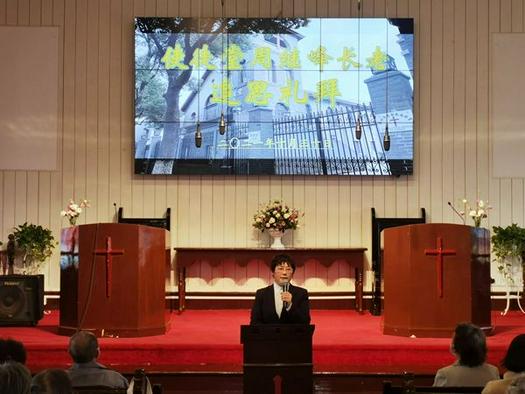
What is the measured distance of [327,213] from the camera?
35.7ft

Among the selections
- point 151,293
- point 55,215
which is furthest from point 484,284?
point 55,215

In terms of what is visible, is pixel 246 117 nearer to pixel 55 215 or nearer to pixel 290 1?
pixel 290 1

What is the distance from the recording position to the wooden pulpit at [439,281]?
7.63m

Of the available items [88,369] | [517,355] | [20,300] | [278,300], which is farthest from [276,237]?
[517,355]

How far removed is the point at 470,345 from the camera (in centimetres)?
449

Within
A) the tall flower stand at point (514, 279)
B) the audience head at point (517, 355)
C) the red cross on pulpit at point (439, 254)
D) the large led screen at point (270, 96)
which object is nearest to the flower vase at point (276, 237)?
the large led screen at point (270, 96)

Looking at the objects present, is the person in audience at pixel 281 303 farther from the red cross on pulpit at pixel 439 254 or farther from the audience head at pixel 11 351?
the audience head at pixel 11 351

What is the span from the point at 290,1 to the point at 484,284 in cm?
465

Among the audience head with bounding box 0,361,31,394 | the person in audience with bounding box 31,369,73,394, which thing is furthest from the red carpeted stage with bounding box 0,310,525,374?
the audience head with bounding box 0,361,31,394

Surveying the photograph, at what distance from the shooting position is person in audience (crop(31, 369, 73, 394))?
3406 mm

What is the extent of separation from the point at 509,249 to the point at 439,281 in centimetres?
303

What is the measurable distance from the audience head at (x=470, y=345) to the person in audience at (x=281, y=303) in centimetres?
197

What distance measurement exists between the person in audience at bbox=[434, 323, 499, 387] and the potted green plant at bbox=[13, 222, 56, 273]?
6.80 metres

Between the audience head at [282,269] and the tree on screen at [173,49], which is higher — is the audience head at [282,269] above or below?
below
